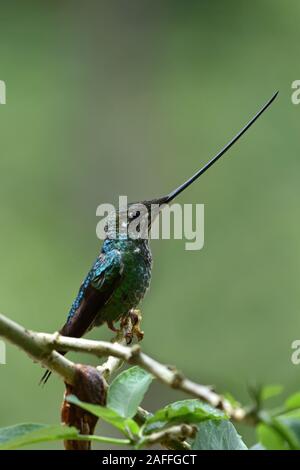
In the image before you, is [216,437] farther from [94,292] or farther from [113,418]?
[94,292]

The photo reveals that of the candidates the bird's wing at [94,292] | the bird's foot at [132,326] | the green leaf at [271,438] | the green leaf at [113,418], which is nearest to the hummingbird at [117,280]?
the bird's wing at [94,292]

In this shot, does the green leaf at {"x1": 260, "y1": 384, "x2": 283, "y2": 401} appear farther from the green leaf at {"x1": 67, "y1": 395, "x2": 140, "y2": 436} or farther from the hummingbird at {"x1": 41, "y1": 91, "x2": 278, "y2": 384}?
the hummingbird at {"x1": 41, "y1": 91, "x2": 278, "y2": 384}

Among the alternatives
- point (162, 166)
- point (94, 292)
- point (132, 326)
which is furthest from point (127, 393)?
point (162, 166)

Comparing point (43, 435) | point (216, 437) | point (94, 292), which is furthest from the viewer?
point (94, 292)

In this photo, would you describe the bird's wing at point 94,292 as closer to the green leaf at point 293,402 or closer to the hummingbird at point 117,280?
the hummingbird at point 117,280

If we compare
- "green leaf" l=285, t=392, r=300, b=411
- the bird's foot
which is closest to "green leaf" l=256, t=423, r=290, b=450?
"green leaf" l=285, t=392, r=300, b=411

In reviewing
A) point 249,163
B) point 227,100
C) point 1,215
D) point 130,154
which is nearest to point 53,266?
point 1,215
